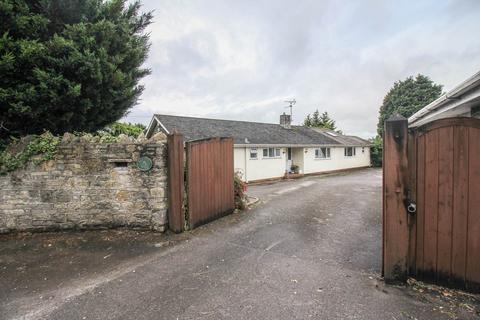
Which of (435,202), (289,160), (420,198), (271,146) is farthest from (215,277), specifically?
(289,160)

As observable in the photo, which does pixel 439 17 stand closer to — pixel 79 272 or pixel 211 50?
pixel 211 50

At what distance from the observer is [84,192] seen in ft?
18.2

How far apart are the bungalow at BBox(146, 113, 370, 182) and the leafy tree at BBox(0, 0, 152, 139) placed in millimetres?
5760

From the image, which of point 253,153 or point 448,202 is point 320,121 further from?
point 448,202

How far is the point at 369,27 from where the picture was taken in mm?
9758

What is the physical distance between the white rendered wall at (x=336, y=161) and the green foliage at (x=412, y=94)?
9.08m

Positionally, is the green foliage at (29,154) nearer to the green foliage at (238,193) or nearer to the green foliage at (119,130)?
the green foliage at (119,130)

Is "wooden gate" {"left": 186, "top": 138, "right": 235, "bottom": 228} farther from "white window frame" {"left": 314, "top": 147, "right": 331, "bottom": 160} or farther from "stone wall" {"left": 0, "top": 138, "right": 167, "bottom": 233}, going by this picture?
"white window frame" {"left": 314, "top": 147, "right": 331, "bottom": 160}

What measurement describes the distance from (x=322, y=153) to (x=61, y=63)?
18.9 meters

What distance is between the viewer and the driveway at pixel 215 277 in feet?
8.91

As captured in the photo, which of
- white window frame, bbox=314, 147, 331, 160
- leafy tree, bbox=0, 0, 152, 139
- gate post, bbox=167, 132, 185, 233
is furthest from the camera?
white window frame, bbox=314, 147, 331, 160

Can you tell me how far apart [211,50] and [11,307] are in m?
12.4

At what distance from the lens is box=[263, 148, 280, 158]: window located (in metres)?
16.6

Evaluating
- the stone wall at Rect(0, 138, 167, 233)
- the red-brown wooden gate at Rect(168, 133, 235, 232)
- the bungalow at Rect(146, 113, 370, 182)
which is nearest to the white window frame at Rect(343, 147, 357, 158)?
the bungalow at Rect(146, 113, 370, 182)
